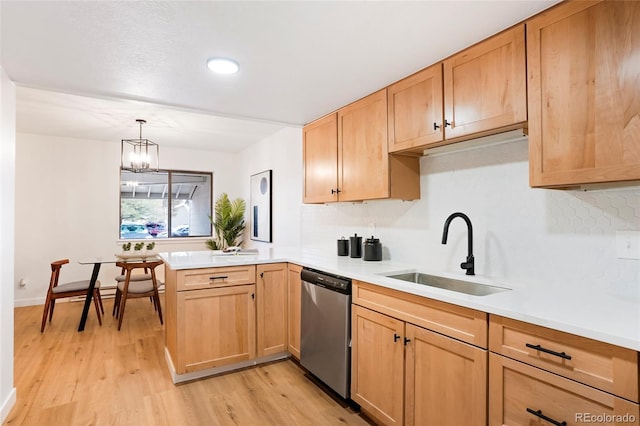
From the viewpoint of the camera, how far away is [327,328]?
238cm

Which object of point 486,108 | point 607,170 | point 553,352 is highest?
point 486,108

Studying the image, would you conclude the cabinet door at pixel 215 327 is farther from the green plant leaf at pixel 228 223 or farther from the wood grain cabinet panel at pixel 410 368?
the green plant leaf at pixel 228 223

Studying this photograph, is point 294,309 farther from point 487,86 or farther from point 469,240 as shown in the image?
point 487,86

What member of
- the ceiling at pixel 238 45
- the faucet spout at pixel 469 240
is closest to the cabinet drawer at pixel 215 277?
the ceiling at pixel 238 45

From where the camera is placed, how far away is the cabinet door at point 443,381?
4.75 ft

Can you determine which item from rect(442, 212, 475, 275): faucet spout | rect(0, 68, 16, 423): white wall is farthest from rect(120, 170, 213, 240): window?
rect(442, 212, 475, 275): faucet spout

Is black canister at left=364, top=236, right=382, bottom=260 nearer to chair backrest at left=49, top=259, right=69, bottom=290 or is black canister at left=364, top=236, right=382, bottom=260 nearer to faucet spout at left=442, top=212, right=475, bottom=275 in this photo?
faucet spout at left=442, top=212, right=475, bottom=275

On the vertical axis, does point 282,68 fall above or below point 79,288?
above

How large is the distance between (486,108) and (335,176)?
1.40 metres

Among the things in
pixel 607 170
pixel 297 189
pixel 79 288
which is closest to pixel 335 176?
pixel 297 189

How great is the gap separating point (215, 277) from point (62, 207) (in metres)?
3.93

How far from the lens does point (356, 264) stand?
100 inches

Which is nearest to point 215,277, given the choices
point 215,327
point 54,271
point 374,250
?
point 215,327

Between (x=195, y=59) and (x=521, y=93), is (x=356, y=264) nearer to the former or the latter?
(x=521, y=93)
